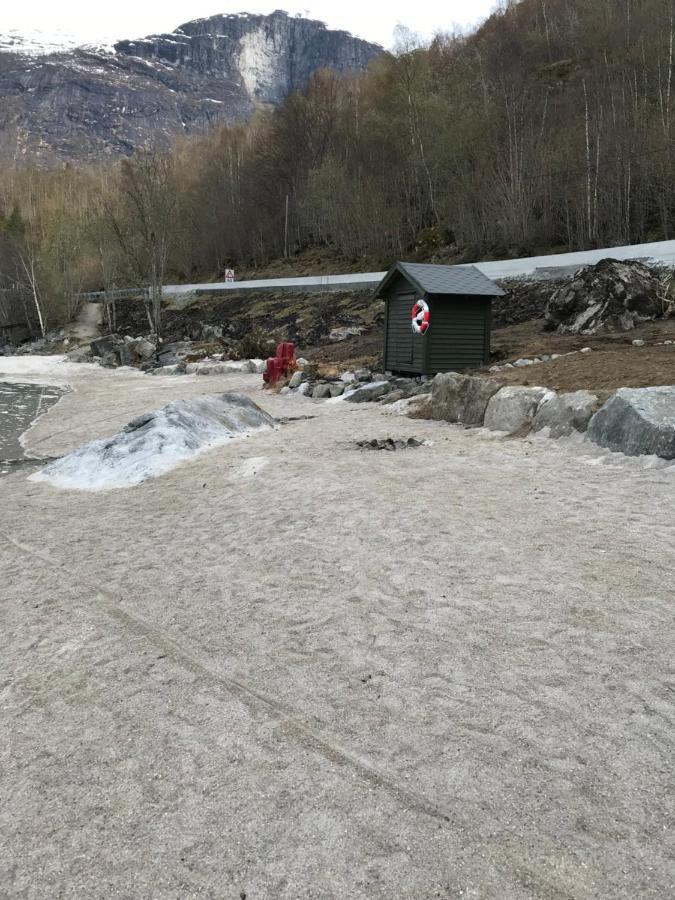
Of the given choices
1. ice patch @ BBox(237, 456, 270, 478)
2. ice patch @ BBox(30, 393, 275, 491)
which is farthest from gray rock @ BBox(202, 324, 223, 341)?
ice patch @ BBox(237, 456, 270, 478)

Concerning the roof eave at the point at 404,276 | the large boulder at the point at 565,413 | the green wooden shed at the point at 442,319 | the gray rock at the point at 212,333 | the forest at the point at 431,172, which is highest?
→ the forest at the point at 431,172

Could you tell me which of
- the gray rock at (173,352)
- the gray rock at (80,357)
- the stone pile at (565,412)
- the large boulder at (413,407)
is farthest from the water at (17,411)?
the stone pile at (565,412)

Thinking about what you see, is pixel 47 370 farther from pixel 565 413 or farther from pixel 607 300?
pixel 565 413

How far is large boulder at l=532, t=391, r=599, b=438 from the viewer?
29.4ft

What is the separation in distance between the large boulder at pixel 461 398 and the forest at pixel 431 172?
20.5 m

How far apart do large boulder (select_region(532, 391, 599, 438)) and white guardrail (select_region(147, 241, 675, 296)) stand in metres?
14.4

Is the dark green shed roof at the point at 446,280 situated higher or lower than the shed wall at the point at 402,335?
higher

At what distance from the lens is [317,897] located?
92.7 inches

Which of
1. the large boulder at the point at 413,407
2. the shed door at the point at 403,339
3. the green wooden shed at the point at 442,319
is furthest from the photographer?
the shed door at the point at 403,339

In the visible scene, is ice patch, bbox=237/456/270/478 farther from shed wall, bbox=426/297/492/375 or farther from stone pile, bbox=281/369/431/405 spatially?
shed wall, bbox=426/297/492/375

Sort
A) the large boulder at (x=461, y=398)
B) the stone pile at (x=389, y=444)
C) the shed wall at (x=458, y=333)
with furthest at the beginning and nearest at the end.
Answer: the shed wall at (x=458, y=333), the large boulder at (x=461, y=398), the stone pile at (x=389, y=444)

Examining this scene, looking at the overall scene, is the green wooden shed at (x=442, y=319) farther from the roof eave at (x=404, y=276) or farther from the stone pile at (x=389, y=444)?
the stone pile at (x=389, y=444)

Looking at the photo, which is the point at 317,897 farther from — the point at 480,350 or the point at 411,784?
the point at 480,350

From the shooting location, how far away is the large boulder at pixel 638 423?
750cm
